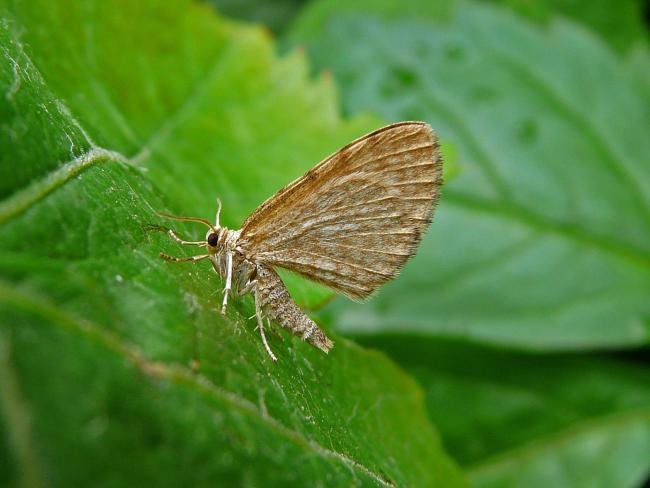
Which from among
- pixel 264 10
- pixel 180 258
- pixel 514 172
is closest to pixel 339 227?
pixel 180 258

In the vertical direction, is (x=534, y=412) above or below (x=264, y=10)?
below

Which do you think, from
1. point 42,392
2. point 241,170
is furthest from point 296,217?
point 42,392

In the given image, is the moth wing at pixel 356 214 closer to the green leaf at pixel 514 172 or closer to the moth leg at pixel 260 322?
the moth leg at pixel 260 322

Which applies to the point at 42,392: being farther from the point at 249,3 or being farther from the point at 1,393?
the point at 249,3

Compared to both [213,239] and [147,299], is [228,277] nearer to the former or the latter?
[213,239]

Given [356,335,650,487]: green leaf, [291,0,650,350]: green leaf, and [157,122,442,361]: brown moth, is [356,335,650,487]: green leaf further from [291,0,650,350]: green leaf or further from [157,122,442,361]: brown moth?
[157,122,442,361]: brown moth

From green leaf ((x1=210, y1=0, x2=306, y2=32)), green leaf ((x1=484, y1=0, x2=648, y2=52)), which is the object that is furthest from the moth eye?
green leaf ((x1=210, y1=0, x2=306, y2=32))

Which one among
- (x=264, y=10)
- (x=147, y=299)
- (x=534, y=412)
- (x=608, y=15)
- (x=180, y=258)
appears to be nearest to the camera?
(x=147, y=299)
